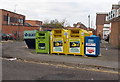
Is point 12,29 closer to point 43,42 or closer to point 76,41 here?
point 43,42

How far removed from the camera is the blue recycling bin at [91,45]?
10605 millimetres

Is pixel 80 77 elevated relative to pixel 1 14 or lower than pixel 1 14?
lower

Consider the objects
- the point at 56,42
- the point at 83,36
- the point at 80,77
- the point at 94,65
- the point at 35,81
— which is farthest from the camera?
the point at 56,42

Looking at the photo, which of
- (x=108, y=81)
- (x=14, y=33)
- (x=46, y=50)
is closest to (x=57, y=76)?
(x=108, y=81)

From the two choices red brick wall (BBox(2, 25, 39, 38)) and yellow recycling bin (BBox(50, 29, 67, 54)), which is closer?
yellow recycling bin (BBox(50, 29, 67, 54))

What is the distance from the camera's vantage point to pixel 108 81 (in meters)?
5.62

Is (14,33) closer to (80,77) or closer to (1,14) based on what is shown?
(1,14)

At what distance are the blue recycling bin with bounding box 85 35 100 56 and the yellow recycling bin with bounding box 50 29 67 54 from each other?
1.38 meters

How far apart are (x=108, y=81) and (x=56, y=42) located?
6.12 m

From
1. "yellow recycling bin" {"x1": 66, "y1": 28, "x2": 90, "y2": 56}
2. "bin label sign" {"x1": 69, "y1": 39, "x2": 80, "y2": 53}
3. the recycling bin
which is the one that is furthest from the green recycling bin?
the recycling bin

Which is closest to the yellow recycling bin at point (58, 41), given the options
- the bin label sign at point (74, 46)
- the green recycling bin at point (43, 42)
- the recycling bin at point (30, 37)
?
the green recycling bin at point (43, 42)

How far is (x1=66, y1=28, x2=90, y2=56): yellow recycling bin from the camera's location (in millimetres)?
10680

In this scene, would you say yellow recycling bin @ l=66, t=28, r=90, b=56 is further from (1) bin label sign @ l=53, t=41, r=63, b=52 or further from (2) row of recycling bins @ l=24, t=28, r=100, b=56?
(1) bin label sign @ l=53, t=41, r=63, b=52

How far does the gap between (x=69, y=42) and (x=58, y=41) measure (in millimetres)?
765
